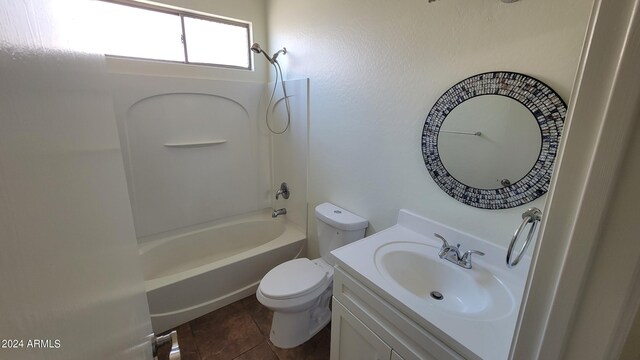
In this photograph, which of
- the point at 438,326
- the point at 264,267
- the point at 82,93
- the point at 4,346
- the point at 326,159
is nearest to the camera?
the point at 4,346

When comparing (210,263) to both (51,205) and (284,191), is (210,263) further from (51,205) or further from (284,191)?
(51,205)

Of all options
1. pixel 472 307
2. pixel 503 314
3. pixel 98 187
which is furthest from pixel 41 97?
pixel 472 307

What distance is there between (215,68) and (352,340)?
2284 millimetres

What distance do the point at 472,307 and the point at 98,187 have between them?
4.21 feet

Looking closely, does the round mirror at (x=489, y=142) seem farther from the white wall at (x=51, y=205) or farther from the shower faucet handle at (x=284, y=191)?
the shower faucet handle at (x=284, y=191)

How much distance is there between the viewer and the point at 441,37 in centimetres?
118

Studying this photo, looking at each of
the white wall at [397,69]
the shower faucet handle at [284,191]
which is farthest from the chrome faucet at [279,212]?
the white wall at [397,69]

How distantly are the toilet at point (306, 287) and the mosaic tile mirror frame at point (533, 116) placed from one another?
64 cm

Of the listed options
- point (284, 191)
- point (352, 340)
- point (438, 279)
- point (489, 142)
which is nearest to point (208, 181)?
point (284, 191)

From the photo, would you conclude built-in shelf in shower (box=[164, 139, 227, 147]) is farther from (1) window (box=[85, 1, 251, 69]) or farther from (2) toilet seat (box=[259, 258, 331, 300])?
(2) toilet seat (box=[259, 258, 331, 300])

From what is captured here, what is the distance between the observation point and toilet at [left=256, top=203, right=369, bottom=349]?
1515mm

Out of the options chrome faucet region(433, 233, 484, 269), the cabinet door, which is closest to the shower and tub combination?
the cabinet door

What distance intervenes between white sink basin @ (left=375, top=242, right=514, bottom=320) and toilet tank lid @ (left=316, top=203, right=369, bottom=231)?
1.28 feet

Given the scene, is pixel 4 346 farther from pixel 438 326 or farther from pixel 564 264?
pixel 438 326
